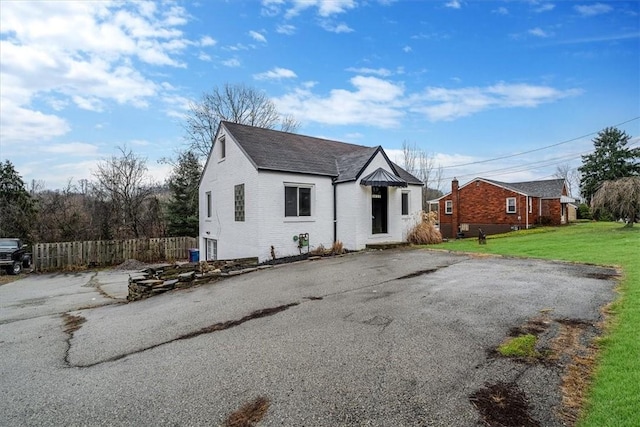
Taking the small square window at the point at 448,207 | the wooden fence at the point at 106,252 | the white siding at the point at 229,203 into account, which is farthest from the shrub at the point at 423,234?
the small square window at the point at 448,207

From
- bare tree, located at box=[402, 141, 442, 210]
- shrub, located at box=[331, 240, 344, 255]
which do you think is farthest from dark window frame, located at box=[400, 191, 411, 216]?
bare tree, located at box=[402, 141, 442, 210]

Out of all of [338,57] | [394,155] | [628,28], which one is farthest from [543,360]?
[394,155]

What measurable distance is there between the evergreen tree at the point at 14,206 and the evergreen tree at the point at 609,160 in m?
53.5

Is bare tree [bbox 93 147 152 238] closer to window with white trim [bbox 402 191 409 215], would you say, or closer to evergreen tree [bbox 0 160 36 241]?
evergreen tree [bbox 0 160 36 241]

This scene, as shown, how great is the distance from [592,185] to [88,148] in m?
52.9

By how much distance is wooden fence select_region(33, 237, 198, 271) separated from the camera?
18.8m

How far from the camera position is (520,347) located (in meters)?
4.44

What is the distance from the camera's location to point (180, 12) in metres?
12.2

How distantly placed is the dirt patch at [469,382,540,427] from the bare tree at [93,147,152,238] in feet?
86.5

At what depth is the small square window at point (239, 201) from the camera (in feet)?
47.7

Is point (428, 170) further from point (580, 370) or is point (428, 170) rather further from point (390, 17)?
point (580, 370)

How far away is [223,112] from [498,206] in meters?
28.4

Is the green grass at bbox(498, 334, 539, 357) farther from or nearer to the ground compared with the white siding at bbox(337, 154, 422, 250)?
nearer to the ground

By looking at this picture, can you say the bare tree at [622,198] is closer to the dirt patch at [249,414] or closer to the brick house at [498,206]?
the brick house at [498,206]
